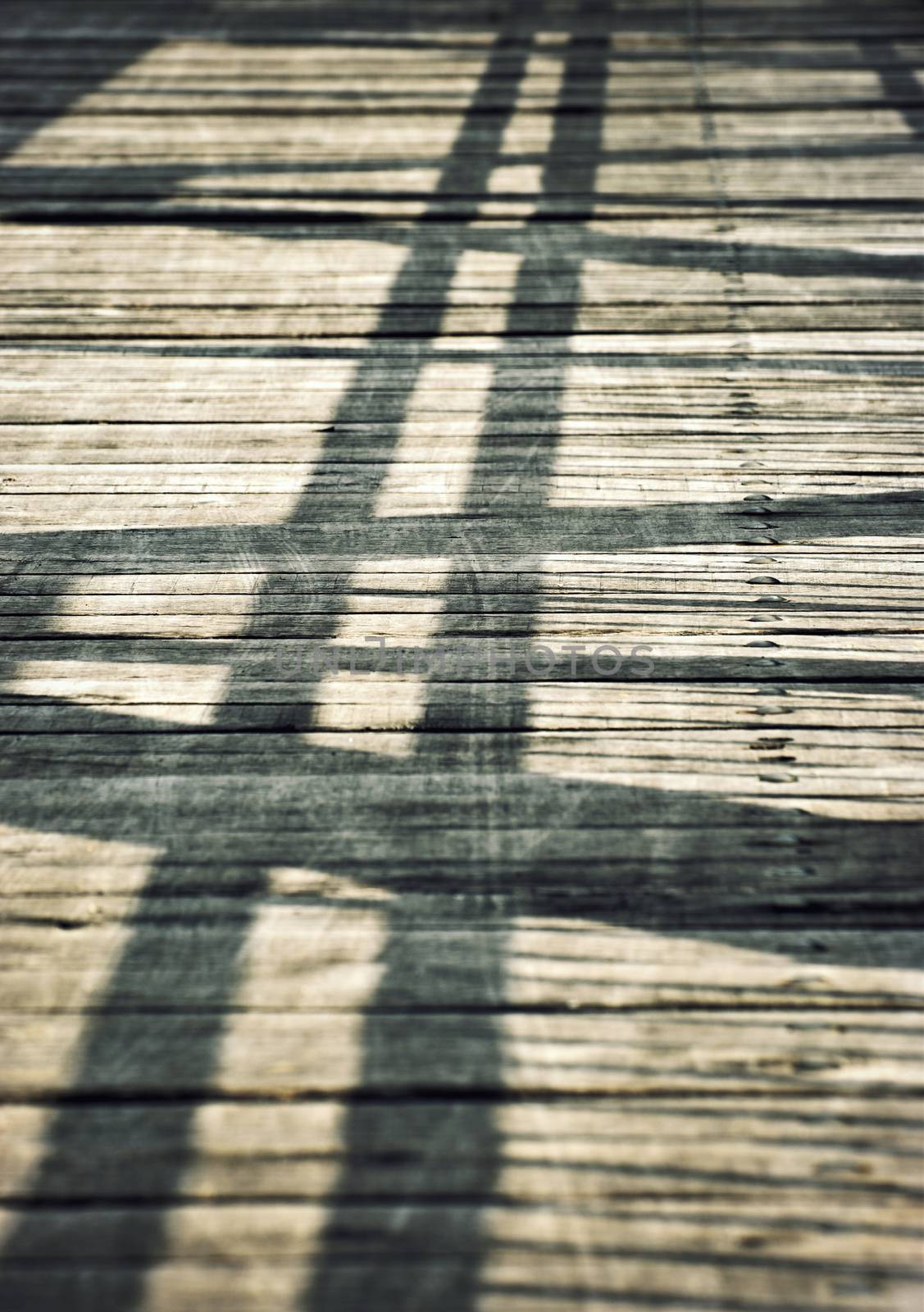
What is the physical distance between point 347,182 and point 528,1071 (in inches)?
94.9

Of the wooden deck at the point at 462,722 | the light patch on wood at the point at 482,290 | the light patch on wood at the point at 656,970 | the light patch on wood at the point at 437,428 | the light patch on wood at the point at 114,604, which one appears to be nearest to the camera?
the wooden deck at the point at 462,722

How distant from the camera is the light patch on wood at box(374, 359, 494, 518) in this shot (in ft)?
6.46

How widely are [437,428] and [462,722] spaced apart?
76 centimetres

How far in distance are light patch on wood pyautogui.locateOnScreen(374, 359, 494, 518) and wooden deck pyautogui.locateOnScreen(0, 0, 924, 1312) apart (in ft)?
0.04

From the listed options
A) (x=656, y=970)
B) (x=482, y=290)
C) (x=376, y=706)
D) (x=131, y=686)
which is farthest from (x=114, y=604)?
(x=482, y=290)

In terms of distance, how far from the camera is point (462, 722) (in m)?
1.61

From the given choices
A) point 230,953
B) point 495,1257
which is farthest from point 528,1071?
point 230,953

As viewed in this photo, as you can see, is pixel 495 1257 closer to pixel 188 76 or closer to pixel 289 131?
pixel 289 131

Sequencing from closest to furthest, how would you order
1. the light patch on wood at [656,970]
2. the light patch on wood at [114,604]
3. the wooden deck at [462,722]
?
the wooden deck at [462,722] → the light patch on wood at [656,970] → the light patch on wood at [114,604]

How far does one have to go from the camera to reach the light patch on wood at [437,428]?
1970 millimetres

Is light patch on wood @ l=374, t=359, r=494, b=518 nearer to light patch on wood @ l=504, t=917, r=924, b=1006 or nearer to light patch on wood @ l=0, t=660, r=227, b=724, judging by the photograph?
light patch on wood @ l=0, t=660, r=227, b=724

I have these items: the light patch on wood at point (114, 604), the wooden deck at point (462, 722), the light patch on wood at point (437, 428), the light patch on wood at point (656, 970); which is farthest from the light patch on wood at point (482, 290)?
the light patch on wood at point (656, 970)

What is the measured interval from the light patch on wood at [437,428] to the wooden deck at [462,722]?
1cm

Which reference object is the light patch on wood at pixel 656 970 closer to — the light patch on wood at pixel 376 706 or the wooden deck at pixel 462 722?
the wooden deck at pixel 462 722
